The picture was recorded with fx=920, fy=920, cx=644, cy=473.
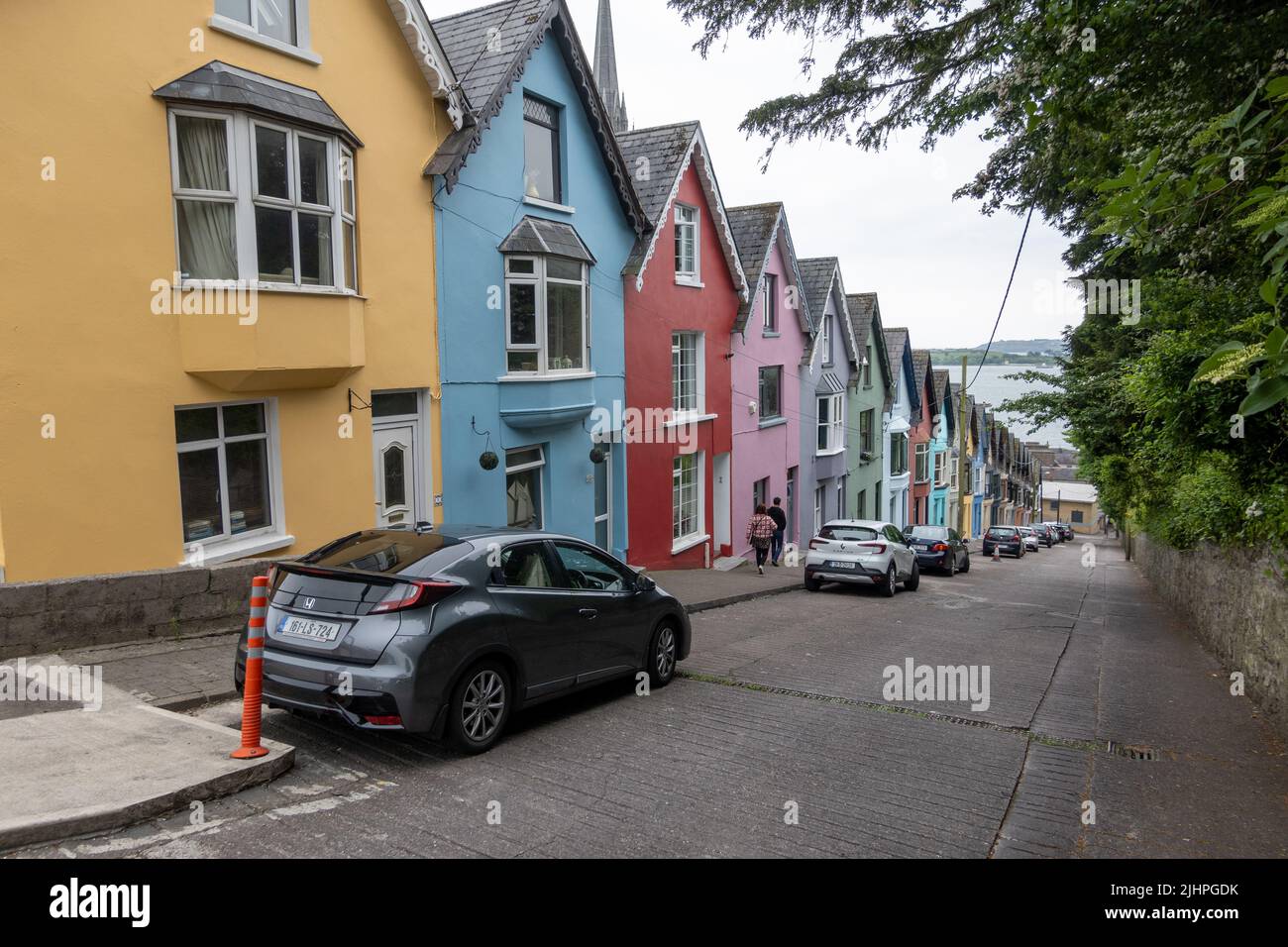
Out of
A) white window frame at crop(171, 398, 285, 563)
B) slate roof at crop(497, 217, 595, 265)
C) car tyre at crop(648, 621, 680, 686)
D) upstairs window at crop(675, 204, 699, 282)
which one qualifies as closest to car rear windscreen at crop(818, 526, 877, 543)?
upstairs window at crop(675, 204, 699, 282)

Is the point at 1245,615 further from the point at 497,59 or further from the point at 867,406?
the point at 867,406

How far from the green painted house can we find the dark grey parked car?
2689 cm

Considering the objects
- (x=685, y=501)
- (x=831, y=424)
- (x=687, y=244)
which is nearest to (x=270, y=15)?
(x=687, y=244)

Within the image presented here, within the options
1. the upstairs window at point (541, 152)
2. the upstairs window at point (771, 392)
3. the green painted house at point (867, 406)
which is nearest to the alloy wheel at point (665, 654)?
the upstairs window at point (541, 152)

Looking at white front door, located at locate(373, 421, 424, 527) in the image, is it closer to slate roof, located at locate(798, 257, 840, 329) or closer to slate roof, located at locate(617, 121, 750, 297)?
slate roof, located at locate(617, 121, 750, 297)

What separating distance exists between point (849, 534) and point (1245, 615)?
372 inches

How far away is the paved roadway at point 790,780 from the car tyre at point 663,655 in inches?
5.8

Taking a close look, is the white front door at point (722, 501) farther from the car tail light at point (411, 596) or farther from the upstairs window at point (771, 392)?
the car tail light at point (411, 596)

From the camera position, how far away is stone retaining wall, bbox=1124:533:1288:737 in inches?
335

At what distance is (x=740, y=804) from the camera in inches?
226

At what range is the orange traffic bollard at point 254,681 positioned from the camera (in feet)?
19.2

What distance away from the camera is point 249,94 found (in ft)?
30.6
